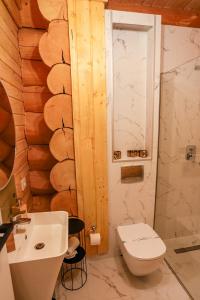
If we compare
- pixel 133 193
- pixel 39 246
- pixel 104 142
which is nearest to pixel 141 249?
pixel 133 193

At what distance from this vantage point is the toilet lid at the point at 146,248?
149 centimetres

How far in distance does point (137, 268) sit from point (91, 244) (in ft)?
1.58

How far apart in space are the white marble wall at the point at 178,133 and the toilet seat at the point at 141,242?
1.30ft

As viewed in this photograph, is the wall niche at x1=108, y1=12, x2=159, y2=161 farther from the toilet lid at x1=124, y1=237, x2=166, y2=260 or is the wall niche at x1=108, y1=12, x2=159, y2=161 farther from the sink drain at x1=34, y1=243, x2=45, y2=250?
the sink drain at x1=34, y1=243, x2=45, y2=250

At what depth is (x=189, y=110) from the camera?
199 centimetres

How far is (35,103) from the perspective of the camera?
1.69 meters

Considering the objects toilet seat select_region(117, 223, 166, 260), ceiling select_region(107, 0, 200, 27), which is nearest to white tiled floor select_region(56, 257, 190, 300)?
toilet seat select_region(117, 223, 166, 260)

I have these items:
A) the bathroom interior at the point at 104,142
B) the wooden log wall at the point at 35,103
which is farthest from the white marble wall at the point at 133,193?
the wooden log wall at the point at 35,103

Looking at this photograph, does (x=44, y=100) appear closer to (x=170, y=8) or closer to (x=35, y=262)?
(x=35, y=262)

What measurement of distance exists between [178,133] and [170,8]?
1.32 m

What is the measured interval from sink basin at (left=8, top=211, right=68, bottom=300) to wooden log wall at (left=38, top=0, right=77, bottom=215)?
38cm

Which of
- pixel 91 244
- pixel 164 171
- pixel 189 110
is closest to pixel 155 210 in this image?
pixel 164 171

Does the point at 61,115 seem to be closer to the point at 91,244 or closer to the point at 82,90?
the point at 82,90

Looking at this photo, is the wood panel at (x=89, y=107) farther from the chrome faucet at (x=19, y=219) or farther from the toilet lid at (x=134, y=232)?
the chrome faucet at (x=19, y=219)
